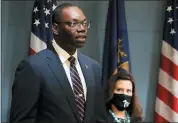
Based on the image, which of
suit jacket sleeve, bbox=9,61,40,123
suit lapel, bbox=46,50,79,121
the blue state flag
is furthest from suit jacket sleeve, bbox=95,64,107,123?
the blue state flag

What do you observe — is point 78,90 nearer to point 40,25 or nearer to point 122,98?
point 122,98

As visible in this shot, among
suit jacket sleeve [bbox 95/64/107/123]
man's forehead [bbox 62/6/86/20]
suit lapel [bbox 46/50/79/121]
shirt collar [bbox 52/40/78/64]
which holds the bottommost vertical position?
suit jacket sleeve [bbox 95/64/107/123]

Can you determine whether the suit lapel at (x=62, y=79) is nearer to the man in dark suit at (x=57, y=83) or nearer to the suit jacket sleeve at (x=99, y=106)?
the man in dark suit at (x=57, y=83)

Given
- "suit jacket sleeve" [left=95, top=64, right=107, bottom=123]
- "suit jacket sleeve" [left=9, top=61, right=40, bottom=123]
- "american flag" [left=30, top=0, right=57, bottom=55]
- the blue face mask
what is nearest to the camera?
"suit jacket sleeve" [left=9, top=61, right=40, bottom=123]

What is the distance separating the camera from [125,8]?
14.6ft

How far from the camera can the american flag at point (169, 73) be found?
13.5ft

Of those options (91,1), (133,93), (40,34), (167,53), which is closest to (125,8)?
(91,1)

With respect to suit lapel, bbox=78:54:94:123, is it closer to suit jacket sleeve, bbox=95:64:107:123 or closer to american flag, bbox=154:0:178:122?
suit jacket sleeve, bbox=95:64:107:123

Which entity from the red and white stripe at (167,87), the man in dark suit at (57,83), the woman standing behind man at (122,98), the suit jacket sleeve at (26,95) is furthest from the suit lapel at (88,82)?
the red and white stripe at (167,87)

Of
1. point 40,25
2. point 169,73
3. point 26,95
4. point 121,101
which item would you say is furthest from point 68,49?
point 169,73

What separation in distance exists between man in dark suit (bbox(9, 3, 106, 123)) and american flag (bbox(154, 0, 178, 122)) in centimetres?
→ 252

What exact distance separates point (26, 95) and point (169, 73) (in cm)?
282

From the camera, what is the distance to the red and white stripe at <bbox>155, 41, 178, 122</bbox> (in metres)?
4.11

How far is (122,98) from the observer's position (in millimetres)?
2875
